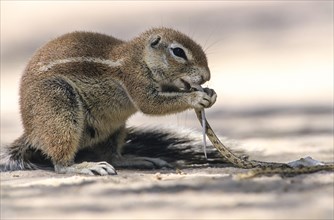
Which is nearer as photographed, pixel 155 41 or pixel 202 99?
pixel 202 99

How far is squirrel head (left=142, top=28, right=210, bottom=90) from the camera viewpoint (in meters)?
6.84

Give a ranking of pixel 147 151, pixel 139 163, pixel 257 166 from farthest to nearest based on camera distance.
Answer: pixel 147 151
pixel 139 163
pixel 257 166

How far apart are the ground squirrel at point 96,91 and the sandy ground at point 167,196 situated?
36cm

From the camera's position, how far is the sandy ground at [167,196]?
17.7 feet

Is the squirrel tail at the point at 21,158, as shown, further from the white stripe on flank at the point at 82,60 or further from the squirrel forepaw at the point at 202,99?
the squirrel forepaw at the point at 202,99

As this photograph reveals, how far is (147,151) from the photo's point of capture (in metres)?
7.50

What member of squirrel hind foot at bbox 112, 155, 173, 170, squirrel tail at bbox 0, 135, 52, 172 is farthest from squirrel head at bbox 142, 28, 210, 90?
squirrel tail at bbox 0, 135, 52, 172

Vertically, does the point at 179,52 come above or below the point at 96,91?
above

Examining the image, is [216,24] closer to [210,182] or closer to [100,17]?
[100,17]

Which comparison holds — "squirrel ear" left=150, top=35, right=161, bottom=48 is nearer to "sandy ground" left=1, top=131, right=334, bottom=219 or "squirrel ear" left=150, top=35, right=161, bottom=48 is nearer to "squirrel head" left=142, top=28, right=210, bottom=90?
"squirrel head" left=142, top=28, right=210, bottom=90

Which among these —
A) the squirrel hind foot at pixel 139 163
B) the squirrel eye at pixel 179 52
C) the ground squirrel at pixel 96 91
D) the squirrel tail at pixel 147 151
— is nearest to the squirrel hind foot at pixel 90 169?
the ground squirrel at pixel 96 91

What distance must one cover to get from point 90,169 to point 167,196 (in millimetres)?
1041

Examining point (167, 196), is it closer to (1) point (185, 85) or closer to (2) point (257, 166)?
(2) point (257, 166)

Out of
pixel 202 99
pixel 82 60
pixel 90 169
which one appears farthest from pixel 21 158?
pixel 202 99
